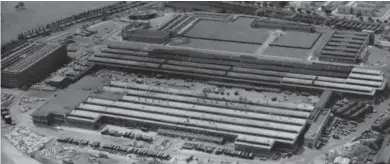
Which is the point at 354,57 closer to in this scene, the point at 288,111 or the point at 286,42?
the point at 286,42

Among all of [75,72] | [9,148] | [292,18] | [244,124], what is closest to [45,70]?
[75,72]

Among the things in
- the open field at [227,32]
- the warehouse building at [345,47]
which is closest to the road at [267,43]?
the open field at [227,32]

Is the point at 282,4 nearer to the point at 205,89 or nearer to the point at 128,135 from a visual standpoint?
the point at 205,89

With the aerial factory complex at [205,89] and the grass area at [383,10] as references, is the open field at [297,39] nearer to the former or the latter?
the aerial factory complex at [205,89]

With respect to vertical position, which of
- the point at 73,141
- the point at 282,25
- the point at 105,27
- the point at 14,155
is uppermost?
the point at 282,25

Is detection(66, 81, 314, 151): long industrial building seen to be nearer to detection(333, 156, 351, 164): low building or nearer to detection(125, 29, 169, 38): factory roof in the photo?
detection(333, 156, 351, 164): low building

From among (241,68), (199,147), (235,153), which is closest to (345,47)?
(241,68)
